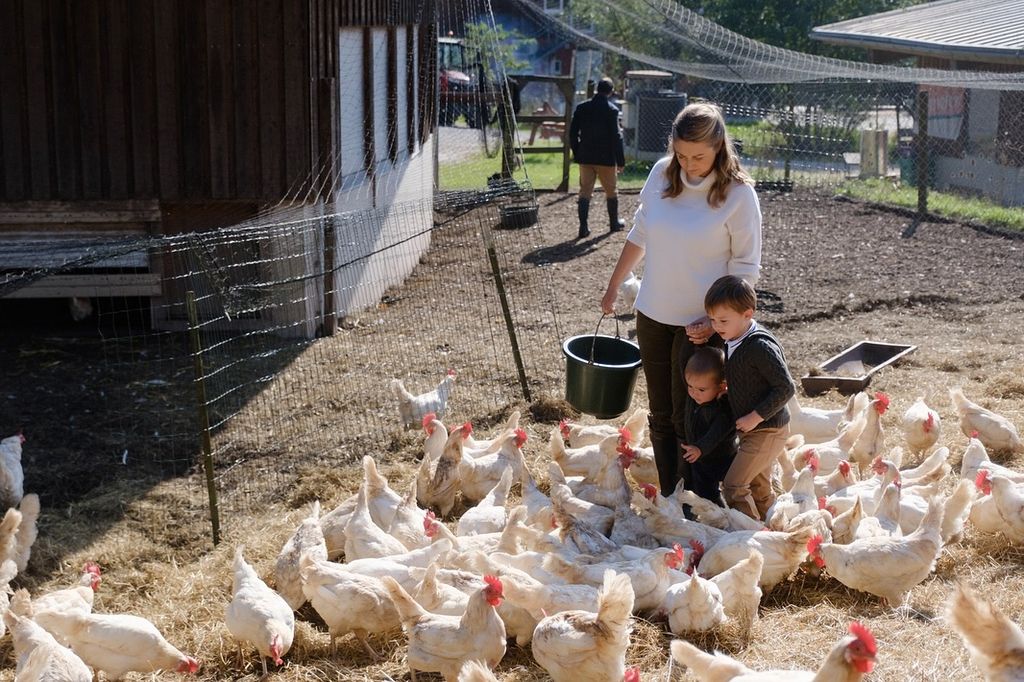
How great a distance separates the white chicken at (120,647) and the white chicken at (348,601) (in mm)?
527

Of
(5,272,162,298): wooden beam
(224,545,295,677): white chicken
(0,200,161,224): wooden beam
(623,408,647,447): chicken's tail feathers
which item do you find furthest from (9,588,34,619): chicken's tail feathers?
(0,200,161,224): wooden beam

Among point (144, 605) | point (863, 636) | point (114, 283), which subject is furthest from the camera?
point (114, 283)

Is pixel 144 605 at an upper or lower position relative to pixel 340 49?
lower

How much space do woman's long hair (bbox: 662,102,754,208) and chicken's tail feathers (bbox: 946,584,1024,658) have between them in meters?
2.23

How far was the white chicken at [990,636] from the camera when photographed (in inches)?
104

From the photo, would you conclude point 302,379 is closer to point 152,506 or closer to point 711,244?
point 152,506

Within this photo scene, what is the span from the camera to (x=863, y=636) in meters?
3.05

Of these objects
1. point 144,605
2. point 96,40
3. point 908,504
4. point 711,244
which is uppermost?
point 96,40

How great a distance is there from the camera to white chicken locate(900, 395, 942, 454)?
6.05 meters

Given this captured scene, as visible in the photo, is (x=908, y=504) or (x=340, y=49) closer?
(x=908, y=504)

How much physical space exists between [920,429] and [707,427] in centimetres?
192

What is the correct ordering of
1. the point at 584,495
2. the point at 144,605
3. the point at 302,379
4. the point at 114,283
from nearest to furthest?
the point at 144,605
the point at 584,495
the point at 302,379
the point at 114,283

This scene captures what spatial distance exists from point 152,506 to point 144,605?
3.71ft

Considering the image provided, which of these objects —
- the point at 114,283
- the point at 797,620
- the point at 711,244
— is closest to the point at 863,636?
the point at 797,620
